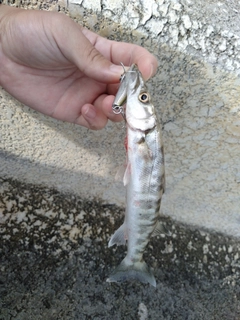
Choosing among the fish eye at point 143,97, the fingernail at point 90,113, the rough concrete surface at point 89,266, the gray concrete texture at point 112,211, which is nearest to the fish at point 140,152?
the fish eye at point 143,97

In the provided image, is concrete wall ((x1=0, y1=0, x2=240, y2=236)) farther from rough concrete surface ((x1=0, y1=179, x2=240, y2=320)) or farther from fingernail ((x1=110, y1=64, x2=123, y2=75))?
fingernail ((x1=110, y1=64, x2=123, y2=75))

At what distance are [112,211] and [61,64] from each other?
0.75 m

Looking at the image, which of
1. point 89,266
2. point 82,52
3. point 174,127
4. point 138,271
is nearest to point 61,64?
point 82,52

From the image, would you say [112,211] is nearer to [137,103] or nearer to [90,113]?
[90,113]

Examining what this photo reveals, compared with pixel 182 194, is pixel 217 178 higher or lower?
higher

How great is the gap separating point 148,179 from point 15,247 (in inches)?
32.1

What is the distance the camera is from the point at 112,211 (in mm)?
1594

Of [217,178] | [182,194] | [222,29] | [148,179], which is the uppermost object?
[222,29]

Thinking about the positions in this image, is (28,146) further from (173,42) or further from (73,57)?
(173,42)

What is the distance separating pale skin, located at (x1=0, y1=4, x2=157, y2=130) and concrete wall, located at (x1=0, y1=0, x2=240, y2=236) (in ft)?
0.27

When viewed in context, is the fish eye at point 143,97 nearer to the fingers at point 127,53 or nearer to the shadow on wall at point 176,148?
the fingers at point 127,53

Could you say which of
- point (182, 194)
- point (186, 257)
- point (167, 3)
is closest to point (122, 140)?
point (182, 194)

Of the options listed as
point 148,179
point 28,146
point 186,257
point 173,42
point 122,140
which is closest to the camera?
point 148,179

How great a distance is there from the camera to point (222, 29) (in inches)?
39.4
